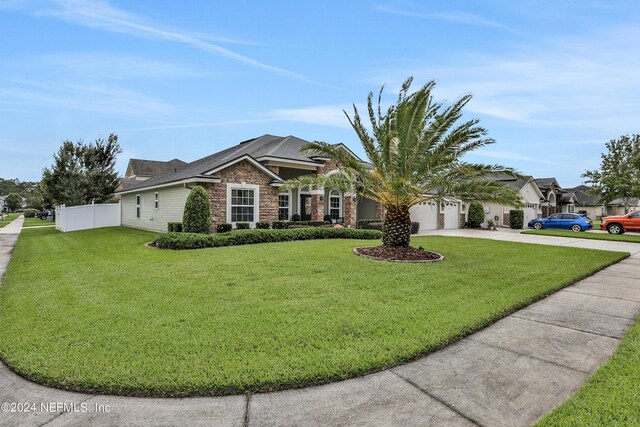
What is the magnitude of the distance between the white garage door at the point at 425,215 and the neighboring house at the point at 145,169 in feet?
85.9

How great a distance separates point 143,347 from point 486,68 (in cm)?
1543

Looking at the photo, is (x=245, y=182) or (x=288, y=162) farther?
(x=288, y=162)

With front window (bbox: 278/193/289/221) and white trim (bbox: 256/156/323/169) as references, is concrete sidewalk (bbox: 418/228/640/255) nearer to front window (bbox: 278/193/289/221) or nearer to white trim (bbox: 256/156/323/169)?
white trim (bbox: 256/156/323/169)

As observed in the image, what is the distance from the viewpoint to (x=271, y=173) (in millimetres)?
17656

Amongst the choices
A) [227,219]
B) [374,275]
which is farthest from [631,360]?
[227,219]

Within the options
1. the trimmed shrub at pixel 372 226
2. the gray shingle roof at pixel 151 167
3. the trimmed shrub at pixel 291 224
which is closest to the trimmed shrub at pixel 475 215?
the trimmed shrub at pixel 372 226

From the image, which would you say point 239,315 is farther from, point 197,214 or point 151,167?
Result: point 151,167

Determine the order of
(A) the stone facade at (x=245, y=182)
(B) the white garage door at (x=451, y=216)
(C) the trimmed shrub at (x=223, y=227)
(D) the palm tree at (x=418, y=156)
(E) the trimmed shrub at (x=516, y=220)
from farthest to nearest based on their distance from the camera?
(E) the trimmed shrub at (x=516, y=220) < (B) the white garage door at (x=451, y=216) < (A) the stone facade at (x=245, y=182) < (C) the trimmed shrub at (x=223, y=227) < (D) the palm tree at (x=418, y=156)

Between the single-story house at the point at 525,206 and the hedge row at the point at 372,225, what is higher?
the single-story house at the point at 525,206

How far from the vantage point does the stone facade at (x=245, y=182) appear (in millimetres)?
16047

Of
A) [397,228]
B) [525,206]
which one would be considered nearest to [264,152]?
[397,228]

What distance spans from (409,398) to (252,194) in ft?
49.8

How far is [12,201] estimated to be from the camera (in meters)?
80.4

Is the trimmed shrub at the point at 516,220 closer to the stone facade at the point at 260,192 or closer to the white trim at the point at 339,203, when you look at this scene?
the white trim at the point at 339,203
